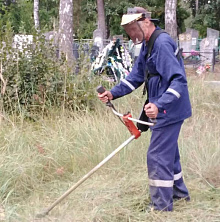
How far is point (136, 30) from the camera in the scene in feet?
9.30

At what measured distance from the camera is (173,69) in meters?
2.70

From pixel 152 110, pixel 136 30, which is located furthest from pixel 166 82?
pixel 136 30

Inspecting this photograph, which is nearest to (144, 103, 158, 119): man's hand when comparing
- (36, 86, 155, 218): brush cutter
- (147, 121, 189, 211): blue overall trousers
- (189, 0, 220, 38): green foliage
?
(36, 86, 155, 218): brush cutter

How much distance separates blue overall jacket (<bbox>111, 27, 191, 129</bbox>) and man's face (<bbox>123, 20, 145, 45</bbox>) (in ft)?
0.40

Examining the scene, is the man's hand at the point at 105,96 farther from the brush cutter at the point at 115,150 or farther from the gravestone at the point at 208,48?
the gravestone at the point at 208,48

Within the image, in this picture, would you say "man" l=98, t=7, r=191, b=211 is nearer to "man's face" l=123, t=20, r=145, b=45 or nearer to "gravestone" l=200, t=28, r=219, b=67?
"man's face" l=123, t=20, r=145, b=45

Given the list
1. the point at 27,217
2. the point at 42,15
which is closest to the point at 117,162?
the point at 27,217

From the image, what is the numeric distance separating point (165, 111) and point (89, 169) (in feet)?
4.68

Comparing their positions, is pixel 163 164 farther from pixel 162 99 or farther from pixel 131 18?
Answer: pixel 131 18

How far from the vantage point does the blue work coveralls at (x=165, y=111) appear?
2705 mm

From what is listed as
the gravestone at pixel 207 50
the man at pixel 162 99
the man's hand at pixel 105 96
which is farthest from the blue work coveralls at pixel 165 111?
the gravestone at pixel 207 50

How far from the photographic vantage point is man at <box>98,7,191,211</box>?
2.70m

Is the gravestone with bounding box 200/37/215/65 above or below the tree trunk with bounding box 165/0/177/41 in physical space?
below

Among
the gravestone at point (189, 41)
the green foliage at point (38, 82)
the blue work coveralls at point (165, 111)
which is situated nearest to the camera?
the blue work coveralls at point (165, 111)
